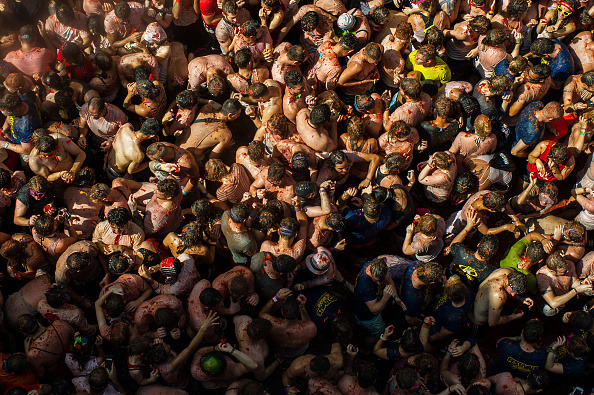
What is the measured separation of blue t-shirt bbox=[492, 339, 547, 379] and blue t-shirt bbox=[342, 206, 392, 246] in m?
2.29

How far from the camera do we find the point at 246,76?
830 cm

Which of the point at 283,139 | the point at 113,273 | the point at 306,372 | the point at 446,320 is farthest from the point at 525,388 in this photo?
the point at 113,273

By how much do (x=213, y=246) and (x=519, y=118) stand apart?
5.31 metres

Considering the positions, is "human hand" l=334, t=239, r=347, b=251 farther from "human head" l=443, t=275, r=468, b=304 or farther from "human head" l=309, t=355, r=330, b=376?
"human head" l=309, t=355, r=330, b=376

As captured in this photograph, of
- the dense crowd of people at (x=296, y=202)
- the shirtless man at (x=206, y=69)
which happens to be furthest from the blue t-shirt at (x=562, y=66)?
the shirtless man at (x=206, y=69)

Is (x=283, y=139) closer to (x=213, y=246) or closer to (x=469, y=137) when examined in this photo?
(x=213, y=246)

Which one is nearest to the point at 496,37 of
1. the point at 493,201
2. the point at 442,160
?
the point at 442,160

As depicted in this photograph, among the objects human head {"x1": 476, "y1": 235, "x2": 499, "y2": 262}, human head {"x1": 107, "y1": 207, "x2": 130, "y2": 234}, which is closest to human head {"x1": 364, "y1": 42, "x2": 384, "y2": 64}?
human head {"x1": 476, "y1": 235, "x2": 499, "y2": 262}

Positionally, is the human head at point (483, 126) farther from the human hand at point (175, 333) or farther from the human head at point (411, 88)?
the human hand at point (175, 333)

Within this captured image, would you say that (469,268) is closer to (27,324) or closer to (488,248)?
(488,248)

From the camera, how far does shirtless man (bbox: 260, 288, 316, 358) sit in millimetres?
6273

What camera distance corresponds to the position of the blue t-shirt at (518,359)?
20.6ft

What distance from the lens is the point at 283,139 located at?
7.68 meters

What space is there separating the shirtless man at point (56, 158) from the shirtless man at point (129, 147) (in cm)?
49
